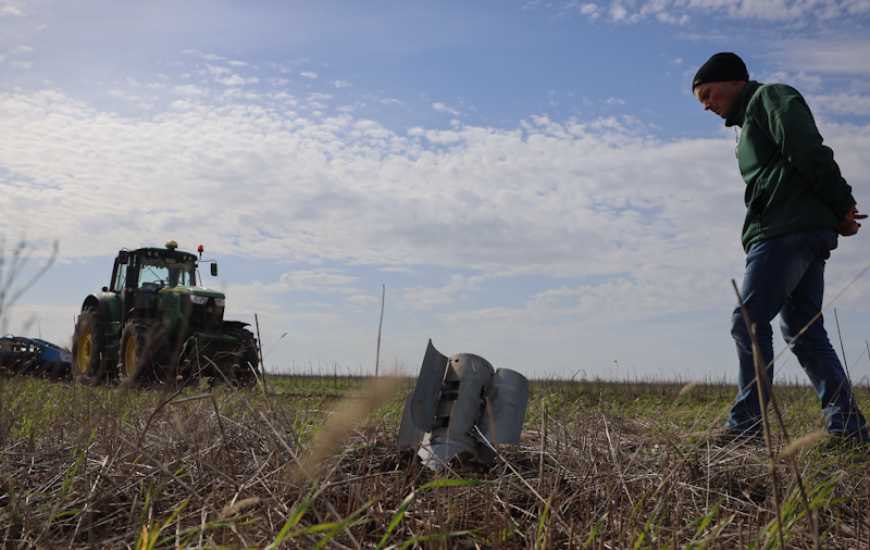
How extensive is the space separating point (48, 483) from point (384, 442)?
1098 mm

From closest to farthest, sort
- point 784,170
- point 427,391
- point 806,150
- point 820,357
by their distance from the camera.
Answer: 1. point 427,391
2. point 806,150
3. point 784,170
4. point 820,357

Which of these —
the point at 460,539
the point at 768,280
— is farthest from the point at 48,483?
the point at 768,280

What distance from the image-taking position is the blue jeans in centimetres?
336

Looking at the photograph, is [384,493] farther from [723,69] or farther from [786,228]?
[723,69]

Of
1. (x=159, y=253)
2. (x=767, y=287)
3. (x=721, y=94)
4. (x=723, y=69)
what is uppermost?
(x=723, y=69)

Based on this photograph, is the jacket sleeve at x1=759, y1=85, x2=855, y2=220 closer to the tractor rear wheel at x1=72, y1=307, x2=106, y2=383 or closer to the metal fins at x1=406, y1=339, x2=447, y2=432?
the metal fins at x1=406, y1=339, x2=447, y2=432

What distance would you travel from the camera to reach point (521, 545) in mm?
1929

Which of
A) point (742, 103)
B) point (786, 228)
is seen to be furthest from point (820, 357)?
point (742, 103)

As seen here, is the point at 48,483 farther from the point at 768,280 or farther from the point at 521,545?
the point at 768,280

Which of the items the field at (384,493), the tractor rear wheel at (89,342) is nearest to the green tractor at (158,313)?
the tractor rear wheel at (89,342)

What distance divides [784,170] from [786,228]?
0.26 meters

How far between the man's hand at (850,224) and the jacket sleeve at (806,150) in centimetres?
4

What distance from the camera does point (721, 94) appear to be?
12.1 ft

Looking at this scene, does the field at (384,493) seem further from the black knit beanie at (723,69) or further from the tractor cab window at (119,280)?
the tractor cab window at (119,280)
